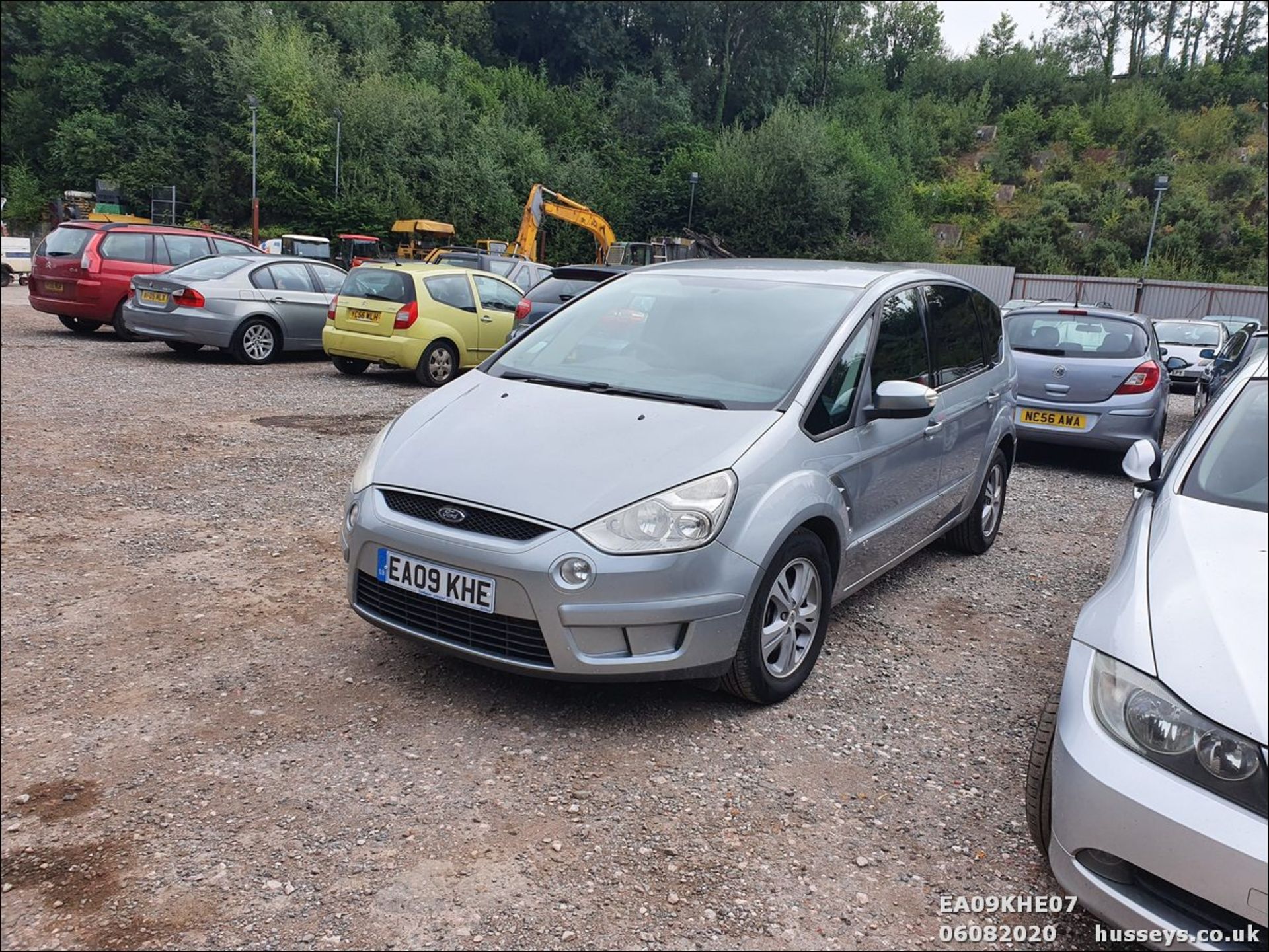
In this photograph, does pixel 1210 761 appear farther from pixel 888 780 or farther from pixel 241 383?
pixel 241 383

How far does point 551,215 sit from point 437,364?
14.2 metres

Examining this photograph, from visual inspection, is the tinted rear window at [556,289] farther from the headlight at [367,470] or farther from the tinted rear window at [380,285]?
the headlight at [367,470]

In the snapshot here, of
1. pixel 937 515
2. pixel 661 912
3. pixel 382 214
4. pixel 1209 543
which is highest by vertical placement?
pixel 382 214

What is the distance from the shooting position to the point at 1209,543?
2609 mm

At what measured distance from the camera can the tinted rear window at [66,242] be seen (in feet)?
41.5

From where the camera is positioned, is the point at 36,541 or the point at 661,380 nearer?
the point at 36,541

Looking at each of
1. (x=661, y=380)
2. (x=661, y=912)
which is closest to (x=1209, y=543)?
(x=661, y=912)

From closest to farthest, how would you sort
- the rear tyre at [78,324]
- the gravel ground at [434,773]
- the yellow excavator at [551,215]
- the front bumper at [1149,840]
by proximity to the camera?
the front bumper at [1149,840], the gravel ground at [434,773], the rear tyre at [78,324], the yellow excavator at [551,215]

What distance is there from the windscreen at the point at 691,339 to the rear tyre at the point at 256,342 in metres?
8.42

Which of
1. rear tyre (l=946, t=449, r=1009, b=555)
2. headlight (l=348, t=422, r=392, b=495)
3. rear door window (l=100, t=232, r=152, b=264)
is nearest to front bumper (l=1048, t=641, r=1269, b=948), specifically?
headlight (l=348, t=422, r=392, b=495)

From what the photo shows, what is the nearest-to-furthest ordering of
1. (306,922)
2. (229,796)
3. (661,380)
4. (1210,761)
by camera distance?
(1210,761), (306,922), (229,796), (661,380)

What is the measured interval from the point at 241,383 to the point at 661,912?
9.41 m

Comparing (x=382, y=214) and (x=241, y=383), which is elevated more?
(x=382, y=214)

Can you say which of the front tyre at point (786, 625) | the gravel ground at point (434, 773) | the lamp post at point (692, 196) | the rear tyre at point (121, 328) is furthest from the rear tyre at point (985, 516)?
the lamp post at point (692, 196)
